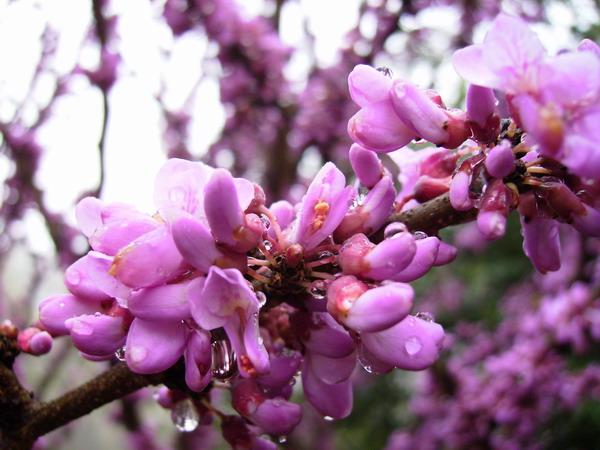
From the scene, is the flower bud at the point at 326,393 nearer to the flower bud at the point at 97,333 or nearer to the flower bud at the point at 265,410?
the flower bud at the point at 265,410

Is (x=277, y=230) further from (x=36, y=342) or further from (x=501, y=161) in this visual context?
(x=36, y=342)

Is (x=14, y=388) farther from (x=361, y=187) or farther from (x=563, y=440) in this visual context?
(x=563, y=440)

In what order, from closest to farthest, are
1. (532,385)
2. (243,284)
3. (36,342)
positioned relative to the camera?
(243,284) → (36,342) → (532,385)

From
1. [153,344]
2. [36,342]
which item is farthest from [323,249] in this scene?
[36,342]

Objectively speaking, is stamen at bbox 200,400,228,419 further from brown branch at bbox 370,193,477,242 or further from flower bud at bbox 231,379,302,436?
brown branch at bbox 370,193,477,242

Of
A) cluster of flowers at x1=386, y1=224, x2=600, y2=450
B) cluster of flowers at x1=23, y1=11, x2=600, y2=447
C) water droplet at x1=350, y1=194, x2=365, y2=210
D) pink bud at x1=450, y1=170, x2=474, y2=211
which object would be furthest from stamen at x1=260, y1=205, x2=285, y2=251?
cluster of flowers at x1=386, y1=224, x2=600, y2=450

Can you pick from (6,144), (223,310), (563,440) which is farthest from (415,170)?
(6,144)

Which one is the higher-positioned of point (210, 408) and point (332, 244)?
point (332, 244)

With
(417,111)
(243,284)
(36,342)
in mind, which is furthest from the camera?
(36,342)

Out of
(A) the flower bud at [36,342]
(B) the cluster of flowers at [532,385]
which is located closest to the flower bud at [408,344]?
(A) the flower bud at [36,342]
